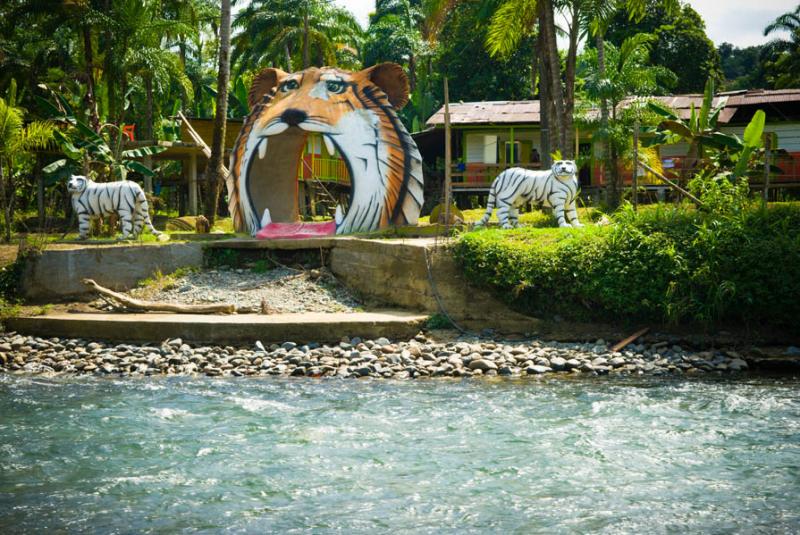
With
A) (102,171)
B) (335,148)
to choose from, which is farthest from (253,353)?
(102,171)

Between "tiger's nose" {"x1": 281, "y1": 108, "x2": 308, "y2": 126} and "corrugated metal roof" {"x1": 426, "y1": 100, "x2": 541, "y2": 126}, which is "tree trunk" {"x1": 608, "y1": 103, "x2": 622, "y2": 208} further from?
"tiger's nose" {"x1": 281, "y1": 108, "x2": 308, "y2": 126}

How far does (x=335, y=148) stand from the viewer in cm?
1622

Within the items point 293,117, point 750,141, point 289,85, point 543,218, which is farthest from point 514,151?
point 293,117

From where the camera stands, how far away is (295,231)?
1650 centimetres

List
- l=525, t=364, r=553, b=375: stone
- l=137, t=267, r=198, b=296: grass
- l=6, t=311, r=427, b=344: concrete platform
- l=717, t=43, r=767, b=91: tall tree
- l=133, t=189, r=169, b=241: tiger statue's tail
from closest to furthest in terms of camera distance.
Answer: l=525, t=364, r=553, b=375: stone
l=6, t=311, r=427, b=344: concrete platform
l=137, t=267, r=198, b=296: grass
l=133, t=189, r=169, b=241: tiger statue's tail
l=717, t=43, r=767, b=91: tall tree

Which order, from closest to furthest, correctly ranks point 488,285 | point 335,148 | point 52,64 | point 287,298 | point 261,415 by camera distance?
1. point 261,415
2. point 488,285
3. point 287,298
4. point 335,148
5. point 52,64

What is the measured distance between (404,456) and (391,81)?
10.3 m

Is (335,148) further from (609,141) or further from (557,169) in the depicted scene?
(609,141)

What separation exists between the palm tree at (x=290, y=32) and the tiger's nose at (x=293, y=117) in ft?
49.4

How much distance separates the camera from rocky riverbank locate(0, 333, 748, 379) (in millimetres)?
11406

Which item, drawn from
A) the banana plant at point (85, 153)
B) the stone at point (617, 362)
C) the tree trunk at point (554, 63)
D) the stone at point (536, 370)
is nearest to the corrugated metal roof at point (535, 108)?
the tree trunk at point (554, 63)

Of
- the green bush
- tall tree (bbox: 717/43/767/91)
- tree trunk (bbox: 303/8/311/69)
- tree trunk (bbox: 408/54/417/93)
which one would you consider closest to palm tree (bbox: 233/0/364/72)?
tree trunk (bbox: 303/8/311/69)

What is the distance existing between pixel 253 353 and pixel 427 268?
3026 mm

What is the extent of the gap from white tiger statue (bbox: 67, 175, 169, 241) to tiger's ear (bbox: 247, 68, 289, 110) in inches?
118
